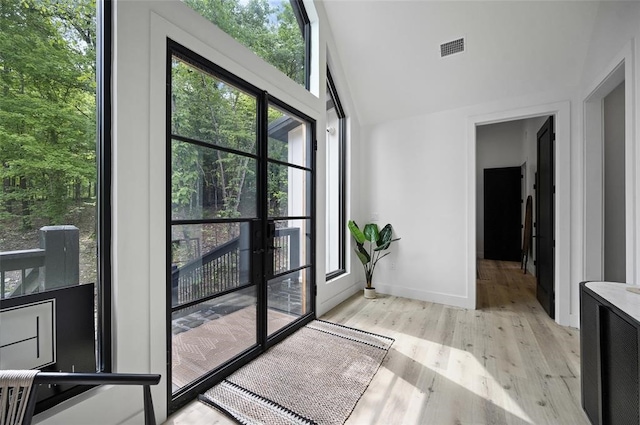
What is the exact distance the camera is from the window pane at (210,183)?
5.85ft

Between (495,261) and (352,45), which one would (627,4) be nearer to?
(352,45)

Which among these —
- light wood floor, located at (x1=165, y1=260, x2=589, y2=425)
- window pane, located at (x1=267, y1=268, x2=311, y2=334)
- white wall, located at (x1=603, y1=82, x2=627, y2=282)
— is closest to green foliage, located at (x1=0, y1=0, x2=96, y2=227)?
light wood floor, located at (x1=165, y1=260, x2=589, y2=425)

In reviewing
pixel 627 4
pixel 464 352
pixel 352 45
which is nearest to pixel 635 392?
pixel 464 352

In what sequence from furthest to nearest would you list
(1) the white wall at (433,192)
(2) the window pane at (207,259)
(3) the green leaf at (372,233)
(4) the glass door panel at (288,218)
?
(3) the green leaf at (372,233), (1) the white wall at (433,192), (4) the glass door panel at (288,218), (2) the window pane at (207,259)

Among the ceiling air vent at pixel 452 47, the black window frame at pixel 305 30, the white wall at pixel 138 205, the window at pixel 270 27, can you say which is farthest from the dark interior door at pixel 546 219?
the white wall at pixel 138 205

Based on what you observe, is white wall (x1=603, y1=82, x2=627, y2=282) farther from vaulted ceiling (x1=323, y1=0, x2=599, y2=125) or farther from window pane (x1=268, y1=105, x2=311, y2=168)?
window pane (x1=268, y1=105, x2=311, y2=168)

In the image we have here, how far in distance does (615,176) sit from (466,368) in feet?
8.40

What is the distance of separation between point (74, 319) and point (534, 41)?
4405mm

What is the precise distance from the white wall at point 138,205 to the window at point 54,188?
73 millimetres

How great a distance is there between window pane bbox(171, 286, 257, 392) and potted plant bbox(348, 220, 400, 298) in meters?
1.93

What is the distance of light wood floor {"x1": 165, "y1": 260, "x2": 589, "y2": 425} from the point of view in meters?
1.64

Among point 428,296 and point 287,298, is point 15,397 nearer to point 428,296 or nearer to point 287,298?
point 287,298

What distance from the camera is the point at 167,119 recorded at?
5.47 ft

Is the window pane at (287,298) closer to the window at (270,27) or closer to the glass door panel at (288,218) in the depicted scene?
the glass door panel at (288,218)
